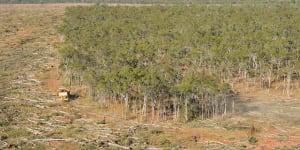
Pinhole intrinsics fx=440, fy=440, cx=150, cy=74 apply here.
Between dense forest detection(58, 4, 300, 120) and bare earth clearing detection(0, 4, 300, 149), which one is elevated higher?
dense forest detection(58, 4, 300, 120)

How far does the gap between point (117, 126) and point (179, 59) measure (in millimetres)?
38060

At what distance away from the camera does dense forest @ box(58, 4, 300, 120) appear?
237 feet

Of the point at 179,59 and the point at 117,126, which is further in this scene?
the point at 179,59

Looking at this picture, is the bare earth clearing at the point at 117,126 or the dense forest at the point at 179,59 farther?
the dense forest at the point at 179,59

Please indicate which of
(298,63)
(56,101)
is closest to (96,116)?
(56,101)

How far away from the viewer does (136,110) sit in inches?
2933

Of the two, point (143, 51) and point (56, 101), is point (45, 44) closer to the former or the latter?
point (143, 51)

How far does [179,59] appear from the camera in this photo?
332ft

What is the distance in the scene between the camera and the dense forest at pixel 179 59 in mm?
72250

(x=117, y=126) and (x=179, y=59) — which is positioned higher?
(x=179, y=59)

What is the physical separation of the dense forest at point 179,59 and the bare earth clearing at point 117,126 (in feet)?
12.2

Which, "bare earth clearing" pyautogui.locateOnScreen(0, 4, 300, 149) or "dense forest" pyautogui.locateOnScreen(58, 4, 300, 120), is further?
"dense forest" pyautogui.locateOnScreen(58, 4, 300, 120)

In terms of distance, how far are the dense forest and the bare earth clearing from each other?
372cm

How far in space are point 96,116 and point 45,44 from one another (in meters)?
81.5
